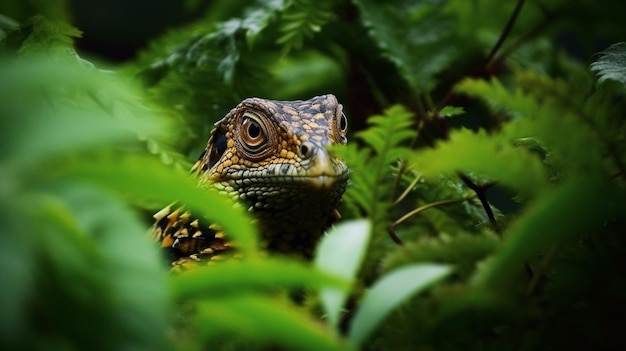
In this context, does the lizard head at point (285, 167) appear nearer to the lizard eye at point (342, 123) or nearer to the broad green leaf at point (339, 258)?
the lizard eye at point (342, 123)

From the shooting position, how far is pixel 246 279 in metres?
0.91

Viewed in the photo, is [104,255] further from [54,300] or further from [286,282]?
[286,282]

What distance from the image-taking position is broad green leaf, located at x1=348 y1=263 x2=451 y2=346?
103 cm

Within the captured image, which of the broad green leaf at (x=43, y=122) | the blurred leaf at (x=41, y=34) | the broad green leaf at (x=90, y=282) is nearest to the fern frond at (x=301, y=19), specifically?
the blurred leaf at (x=41, y=34)

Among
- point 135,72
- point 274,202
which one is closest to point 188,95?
point 135,72

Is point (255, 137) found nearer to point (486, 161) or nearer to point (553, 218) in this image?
point (486, 161)

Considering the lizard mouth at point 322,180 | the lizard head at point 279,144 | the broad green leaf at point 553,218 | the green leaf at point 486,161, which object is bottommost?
the broad green leaf at point 553,218

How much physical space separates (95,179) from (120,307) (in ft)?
0.58

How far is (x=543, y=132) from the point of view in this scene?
1.15 meters

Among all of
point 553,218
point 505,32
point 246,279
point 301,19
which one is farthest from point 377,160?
point 505,32

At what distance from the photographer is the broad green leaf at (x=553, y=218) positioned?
1.02m

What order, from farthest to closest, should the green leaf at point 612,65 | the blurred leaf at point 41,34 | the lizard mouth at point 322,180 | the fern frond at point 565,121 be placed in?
1. the blurred leaf at point 41,34
2. the lizard mouth at point 322,180
3. the green leaf at point 612,65
4. the fern frond at point 565,121

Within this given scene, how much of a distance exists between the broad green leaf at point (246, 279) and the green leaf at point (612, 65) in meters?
1.02

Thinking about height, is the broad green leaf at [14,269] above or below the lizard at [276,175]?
below
